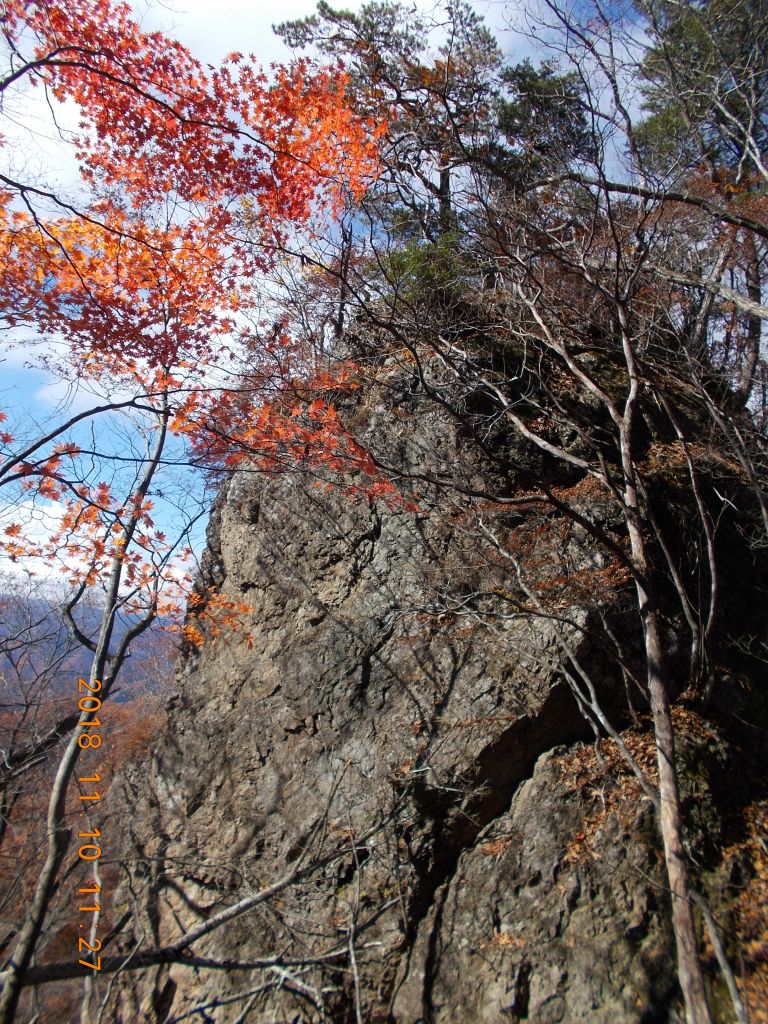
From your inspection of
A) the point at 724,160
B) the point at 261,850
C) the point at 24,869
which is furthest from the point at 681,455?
the point at 24,869

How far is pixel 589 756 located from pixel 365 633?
3365 mm

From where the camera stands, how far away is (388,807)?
6.67 metres

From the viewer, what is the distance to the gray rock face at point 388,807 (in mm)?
5191

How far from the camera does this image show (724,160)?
Result: 10836 millimetres

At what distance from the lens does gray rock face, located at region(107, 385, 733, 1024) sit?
519cm

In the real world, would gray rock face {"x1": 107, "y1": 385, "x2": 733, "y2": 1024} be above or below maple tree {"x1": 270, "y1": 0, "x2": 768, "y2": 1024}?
below
